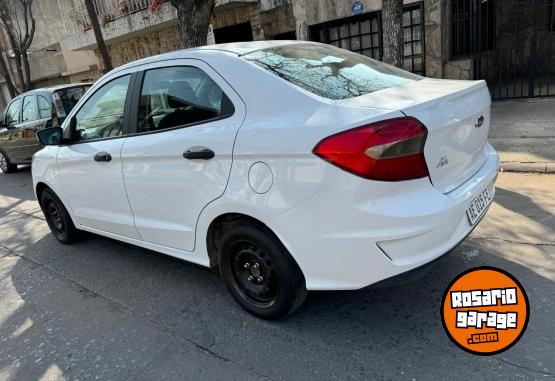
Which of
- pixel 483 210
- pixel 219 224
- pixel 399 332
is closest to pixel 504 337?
pixel 399 332

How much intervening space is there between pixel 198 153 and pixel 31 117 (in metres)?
7.58

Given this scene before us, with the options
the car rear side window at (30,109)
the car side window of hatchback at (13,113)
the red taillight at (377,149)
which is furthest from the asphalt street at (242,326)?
the car side window of hatchback at (13,113)

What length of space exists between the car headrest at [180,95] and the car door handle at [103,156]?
0.76m

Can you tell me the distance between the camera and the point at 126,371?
2729mm

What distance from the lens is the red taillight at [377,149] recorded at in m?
2.26

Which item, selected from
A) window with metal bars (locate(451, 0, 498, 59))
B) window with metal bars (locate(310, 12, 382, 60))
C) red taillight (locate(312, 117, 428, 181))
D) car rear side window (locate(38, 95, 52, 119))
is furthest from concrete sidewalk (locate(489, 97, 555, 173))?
car rear side window (locate(38, 95, 52, 119))

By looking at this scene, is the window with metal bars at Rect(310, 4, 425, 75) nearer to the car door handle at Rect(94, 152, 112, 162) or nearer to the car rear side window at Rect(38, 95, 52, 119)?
the car rear side window at Rect(38, 95, 52, 119)

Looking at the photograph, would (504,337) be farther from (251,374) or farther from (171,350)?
(171,350)

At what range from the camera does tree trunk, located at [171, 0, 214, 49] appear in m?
7.39

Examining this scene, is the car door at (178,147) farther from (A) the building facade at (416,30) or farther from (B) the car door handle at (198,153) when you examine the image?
(A) the building facade at (416,30)

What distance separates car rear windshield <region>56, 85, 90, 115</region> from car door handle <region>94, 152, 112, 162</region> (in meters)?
5.43

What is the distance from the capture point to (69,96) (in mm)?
8633

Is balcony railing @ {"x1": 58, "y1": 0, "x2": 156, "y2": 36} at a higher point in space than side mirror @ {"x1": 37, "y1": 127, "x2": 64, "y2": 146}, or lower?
higher

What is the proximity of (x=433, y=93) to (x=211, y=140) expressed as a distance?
1.36 metres
